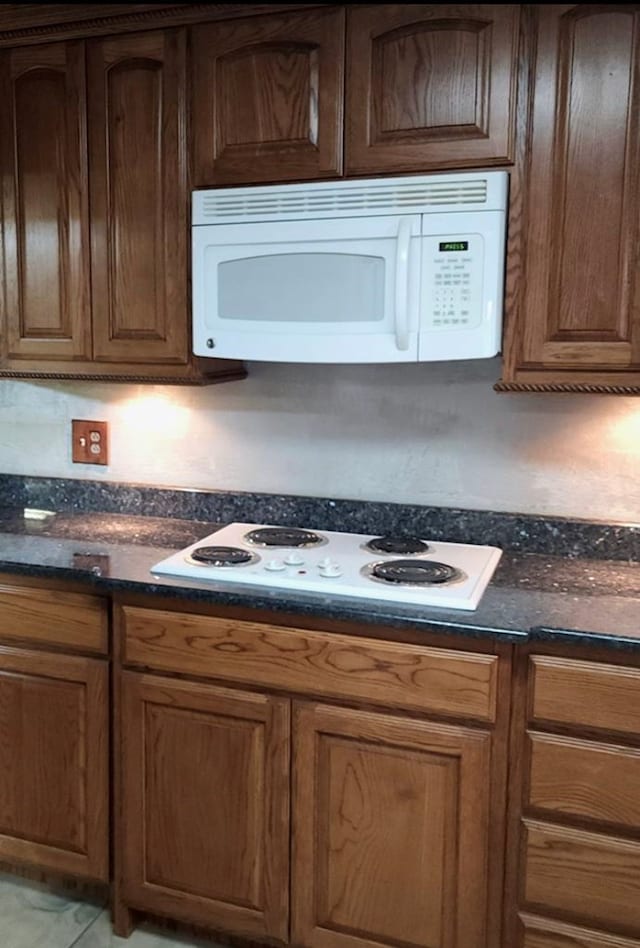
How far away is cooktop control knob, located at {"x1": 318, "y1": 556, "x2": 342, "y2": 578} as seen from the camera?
1839 millimetres

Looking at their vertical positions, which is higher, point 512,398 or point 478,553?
point 512,398

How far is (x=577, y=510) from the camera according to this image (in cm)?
210

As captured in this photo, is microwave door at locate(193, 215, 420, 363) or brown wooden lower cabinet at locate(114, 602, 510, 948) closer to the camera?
brown wooden lower cabinet at locate(114, 602, 510, 948)

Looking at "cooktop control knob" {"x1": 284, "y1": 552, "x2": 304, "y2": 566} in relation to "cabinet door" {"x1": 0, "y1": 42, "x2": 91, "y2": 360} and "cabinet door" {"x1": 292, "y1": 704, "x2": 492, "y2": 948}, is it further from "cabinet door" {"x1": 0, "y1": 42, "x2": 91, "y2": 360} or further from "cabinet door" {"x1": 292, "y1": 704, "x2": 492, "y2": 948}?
"cabinet door" {"x1": 0, "y1": 42, "x2": 91, "y2": 360}

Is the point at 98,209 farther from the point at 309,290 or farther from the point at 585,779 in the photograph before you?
the point at 585,779

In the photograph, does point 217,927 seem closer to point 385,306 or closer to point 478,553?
point 478,553

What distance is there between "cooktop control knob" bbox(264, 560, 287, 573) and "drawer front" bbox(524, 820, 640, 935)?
708mm

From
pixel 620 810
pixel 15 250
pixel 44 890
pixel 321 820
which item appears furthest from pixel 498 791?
pixel 15 250

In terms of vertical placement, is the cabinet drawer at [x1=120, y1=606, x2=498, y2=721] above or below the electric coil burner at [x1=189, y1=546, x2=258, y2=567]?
below

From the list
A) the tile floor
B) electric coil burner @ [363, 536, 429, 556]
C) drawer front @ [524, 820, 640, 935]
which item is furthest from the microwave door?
the tile floor

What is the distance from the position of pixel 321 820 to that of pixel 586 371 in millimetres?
1089

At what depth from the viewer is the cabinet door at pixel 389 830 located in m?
1.70

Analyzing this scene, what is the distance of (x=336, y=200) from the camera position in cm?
187

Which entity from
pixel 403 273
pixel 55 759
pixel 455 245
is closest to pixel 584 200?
pixel 455 245
